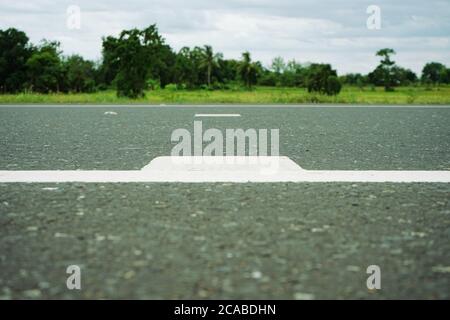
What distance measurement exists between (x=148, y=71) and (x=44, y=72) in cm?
3798

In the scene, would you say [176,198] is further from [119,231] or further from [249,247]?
[249,247]

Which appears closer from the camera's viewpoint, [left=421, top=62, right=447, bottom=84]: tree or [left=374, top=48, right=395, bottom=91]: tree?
[left=374, top=48, right=395, bottom=91]: tree

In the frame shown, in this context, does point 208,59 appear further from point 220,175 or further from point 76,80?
point 220,175

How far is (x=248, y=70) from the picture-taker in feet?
350

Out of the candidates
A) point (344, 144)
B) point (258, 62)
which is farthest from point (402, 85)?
point (344, 144)

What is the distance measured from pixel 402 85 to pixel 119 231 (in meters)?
116

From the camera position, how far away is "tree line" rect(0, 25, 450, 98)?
2786 cm

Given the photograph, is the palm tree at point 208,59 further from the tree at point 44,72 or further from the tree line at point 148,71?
the tree at point 44,72

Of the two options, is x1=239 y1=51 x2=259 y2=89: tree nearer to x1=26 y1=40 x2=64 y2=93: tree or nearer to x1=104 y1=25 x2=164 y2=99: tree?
x1=26 y1=40 x2=64 y2=93: tree

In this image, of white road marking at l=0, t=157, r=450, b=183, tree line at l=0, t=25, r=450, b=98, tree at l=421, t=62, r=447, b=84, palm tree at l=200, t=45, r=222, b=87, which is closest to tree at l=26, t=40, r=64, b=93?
tree line at l=0, t=25, r=450, b=98

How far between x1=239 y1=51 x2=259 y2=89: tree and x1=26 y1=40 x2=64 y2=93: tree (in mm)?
51009

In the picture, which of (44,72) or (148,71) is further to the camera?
(44,72)

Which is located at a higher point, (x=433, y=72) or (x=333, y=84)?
(x=433, y=72)

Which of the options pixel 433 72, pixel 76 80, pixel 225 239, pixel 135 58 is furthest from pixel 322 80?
pixel 433 72
